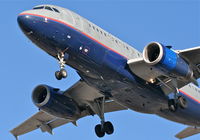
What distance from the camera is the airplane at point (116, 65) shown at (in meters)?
33.6

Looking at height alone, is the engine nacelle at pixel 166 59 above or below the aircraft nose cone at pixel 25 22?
below

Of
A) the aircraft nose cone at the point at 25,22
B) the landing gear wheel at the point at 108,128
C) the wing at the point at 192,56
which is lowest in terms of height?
the landing gear wheel at the point at 108,128

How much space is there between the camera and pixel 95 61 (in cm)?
3412

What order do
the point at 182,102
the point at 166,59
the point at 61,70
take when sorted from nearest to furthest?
the point at 61,70
the point at 166,59
the point at 182,102

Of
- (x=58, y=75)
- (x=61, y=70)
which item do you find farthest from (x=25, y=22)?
(x=58, y=75)

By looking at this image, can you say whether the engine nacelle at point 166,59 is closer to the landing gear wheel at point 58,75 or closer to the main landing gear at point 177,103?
the main landing gear at point 177,103

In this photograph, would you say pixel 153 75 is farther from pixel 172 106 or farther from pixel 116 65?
pixel 116 65

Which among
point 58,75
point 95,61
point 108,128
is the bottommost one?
point 108,128

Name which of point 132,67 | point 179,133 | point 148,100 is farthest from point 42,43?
point 179,133

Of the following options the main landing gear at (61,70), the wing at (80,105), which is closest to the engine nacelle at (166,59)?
the main landing gear at (61,70)

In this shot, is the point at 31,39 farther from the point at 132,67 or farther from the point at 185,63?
the point at 185,63

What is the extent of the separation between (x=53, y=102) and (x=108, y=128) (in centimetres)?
428

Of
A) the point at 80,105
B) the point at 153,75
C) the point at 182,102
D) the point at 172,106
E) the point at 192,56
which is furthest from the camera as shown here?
the point at 80,105

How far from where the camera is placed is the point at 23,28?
33062mm
